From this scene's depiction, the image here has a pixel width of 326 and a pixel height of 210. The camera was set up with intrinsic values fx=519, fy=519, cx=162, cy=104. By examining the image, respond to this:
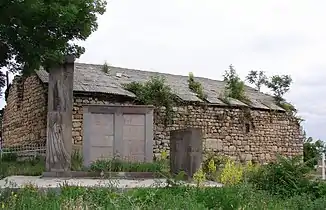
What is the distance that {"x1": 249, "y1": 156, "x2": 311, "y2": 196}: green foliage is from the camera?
35.4 ft

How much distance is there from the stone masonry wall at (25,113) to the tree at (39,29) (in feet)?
12.0

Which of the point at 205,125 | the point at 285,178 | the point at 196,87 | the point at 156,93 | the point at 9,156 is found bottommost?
the point at 285,178

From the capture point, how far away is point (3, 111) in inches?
985

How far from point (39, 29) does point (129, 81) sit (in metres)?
8.05

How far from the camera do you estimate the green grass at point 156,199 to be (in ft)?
21.2

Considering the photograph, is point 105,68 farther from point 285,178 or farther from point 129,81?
point 285,178

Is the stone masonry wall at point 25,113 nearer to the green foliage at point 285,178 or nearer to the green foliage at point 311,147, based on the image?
the green foliage at point 285,178

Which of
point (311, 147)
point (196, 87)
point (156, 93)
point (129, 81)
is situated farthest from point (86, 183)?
point (311, 147)

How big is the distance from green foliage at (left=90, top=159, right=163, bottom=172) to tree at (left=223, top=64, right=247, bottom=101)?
1058 cm

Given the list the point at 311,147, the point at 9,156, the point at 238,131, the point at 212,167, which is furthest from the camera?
the point at 311,147

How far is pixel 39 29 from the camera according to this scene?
14.4 meters

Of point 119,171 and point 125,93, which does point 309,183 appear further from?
point 125,93

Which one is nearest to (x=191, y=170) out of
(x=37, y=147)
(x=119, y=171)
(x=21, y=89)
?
(x=119, y=171)

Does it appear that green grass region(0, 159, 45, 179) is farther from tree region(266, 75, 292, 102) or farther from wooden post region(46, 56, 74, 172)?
tree region(266, 75, 292, 102)
